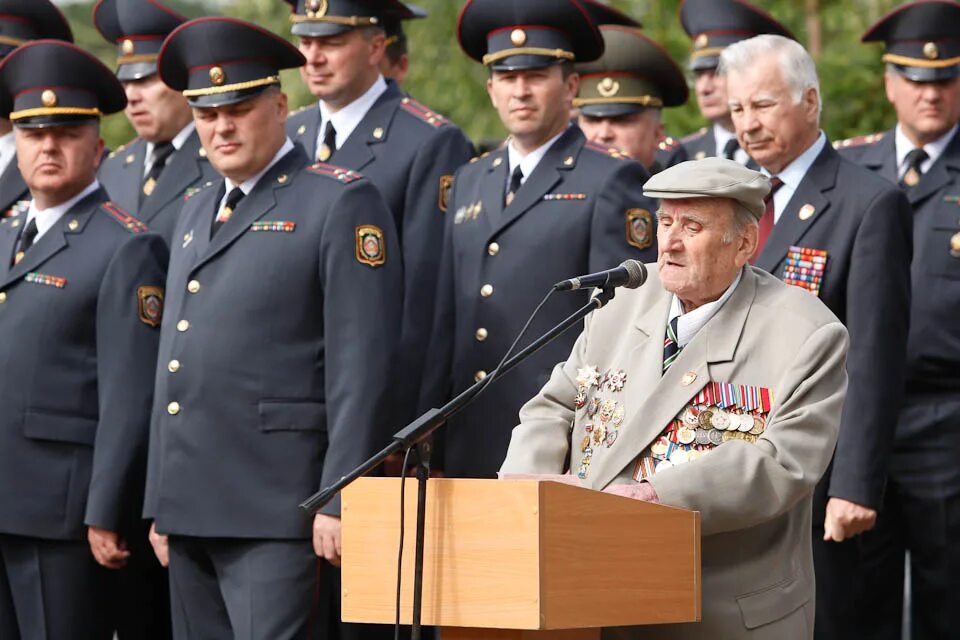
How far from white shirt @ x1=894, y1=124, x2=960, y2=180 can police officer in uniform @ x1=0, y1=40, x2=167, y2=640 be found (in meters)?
3.08

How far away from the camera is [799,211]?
6320mm


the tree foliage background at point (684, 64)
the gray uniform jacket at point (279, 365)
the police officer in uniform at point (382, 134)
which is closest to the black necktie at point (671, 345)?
the gray uniform jacket at point (279, 365)

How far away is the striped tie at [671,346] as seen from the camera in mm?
4879

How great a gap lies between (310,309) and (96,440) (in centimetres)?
117

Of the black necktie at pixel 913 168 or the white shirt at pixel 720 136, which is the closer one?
the black necktie at pixel 913 168

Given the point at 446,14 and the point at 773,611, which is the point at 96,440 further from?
the point at 446,14

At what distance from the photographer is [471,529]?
4.14 metres

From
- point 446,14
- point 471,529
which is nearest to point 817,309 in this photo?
point 471,529

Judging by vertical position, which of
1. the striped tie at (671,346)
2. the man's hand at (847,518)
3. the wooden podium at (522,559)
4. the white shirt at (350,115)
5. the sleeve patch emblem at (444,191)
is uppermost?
the white shirt at (350,115)

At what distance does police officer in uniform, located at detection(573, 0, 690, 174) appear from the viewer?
803 cm

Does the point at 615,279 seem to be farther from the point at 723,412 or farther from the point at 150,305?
the point at 150,305

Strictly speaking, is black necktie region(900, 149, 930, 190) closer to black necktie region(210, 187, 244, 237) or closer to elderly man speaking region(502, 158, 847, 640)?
elderly man speaking region(502, 158, 847, 640)

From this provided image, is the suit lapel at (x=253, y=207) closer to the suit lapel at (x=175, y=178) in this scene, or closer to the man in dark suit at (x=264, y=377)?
the man in dark suit at (x=264, y=377)

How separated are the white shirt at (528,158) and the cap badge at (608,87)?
4.47 feet
